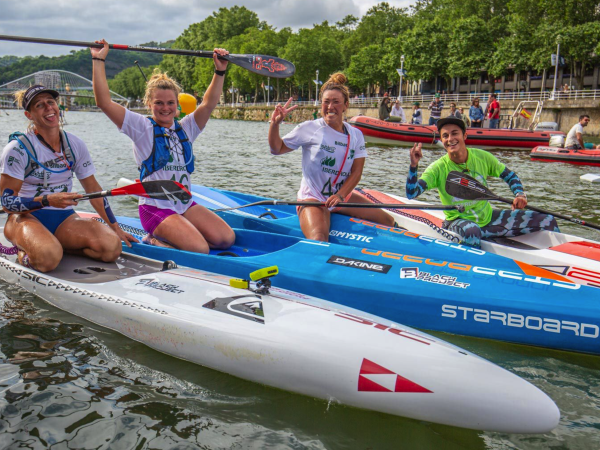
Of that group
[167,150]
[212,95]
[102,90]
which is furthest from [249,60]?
[102,90]

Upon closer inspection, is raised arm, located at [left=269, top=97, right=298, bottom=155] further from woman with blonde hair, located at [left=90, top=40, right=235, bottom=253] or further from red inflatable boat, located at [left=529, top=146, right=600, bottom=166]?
red inflatable boat, located at [left=529, top=146, right=600, bottom=166]

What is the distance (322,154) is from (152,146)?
158 cm

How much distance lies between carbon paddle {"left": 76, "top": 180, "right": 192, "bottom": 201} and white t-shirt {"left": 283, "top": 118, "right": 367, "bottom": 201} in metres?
1.18

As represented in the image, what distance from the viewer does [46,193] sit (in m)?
4.45

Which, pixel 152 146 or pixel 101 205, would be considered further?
pixel 101 205

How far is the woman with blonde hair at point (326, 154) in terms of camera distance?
4938 mm

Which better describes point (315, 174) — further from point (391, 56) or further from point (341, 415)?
point (391, 56)

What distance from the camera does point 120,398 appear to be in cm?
327

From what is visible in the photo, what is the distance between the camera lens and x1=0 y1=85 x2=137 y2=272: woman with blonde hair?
420cm

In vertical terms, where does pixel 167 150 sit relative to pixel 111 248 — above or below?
above

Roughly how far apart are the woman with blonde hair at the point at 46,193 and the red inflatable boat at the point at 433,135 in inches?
607

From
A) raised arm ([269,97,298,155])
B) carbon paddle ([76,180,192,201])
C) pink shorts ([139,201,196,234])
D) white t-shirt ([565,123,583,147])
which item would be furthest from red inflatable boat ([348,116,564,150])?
carbon paddle ([76,180,192,201])

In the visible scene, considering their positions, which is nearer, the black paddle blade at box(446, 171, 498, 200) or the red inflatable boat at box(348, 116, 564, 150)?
the black paddle blade at box(446, 171, 498, 200)

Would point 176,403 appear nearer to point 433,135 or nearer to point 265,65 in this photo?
point 265,65
